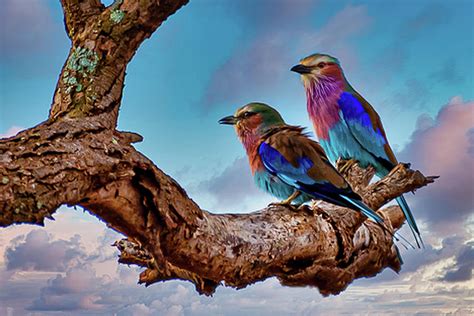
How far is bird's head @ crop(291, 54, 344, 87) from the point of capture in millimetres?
3951

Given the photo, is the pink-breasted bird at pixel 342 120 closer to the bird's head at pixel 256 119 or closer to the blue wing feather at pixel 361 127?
the blue wing feather at pixel 361 127

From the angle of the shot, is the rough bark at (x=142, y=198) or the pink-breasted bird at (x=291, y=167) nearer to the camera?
the rough bark at (x=142, y=198)

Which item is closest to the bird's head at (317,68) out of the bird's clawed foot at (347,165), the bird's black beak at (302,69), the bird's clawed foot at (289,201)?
the bird's black beak at (302,69)

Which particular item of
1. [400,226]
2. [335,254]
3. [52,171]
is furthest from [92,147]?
[400,226]

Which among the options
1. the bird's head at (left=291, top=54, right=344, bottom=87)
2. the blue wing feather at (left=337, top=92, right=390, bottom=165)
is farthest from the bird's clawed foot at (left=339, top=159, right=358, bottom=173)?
the bird's head at (left=291, top=54, right=344, bottom=87)

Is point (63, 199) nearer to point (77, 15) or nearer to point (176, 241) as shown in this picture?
point (176, 241)

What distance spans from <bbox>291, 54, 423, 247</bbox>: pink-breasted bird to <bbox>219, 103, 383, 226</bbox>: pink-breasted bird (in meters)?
0.53

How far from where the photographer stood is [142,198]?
7.43 feet

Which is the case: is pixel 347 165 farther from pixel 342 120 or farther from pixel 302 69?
pixel 302 69

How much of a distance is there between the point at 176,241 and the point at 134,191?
0.29 m

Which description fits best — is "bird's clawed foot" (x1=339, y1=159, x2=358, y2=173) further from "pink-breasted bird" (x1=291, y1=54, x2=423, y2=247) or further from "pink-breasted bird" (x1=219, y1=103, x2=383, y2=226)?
"pink-breasted bird" (x1=219, y1=103, x2=383, y2=226)

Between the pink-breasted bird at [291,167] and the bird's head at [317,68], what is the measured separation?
59 centimetres

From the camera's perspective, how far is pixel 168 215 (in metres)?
2.33

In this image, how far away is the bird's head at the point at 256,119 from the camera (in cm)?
346
